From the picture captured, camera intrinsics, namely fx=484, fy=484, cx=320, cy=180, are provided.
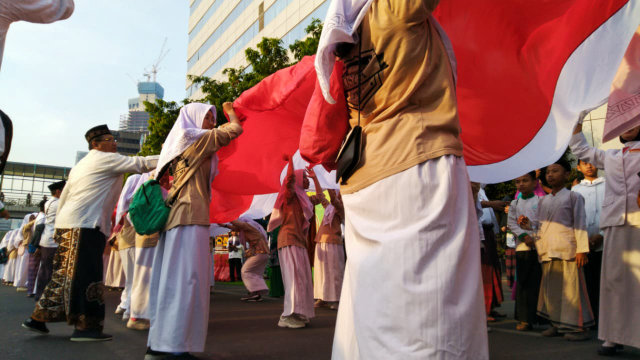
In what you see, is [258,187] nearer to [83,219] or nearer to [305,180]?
[305,180]

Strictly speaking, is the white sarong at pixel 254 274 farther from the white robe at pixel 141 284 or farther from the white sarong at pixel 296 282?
the white robe at pixel 141 284

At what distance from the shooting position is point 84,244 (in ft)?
15.9

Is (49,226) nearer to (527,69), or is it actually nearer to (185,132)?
(185,132)

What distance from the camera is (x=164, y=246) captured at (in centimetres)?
406

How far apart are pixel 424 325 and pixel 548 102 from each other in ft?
7.12

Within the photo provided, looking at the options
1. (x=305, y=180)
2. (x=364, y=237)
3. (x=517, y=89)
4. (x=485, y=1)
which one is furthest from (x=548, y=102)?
(x=305, y=180)

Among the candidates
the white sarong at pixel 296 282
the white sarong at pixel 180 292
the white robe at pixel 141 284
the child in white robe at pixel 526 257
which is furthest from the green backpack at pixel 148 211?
the child in white robe at pixel 526 257

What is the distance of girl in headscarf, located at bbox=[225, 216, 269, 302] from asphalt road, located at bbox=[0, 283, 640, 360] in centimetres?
278

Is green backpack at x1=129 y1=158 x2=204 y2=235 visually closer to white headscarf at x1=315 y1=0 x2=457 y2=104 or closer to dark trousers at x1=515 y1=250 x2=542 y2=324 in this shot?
white headscarf at x1=315 y1=0 x2=457 y2=104

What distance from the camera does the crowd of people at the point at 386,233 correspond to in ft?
6.49

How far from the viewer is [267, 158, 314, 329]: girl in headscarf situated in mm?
5969

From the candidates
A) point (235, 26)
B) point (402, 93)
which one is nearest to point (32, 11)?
point (402, 93)

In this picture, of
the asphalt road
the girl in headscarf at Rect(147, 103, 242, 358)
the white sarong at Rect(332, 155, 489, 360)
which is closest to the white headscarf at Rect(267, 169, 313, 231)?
the asphalt road

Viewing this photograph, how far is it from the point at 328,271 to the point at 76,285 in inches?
182
